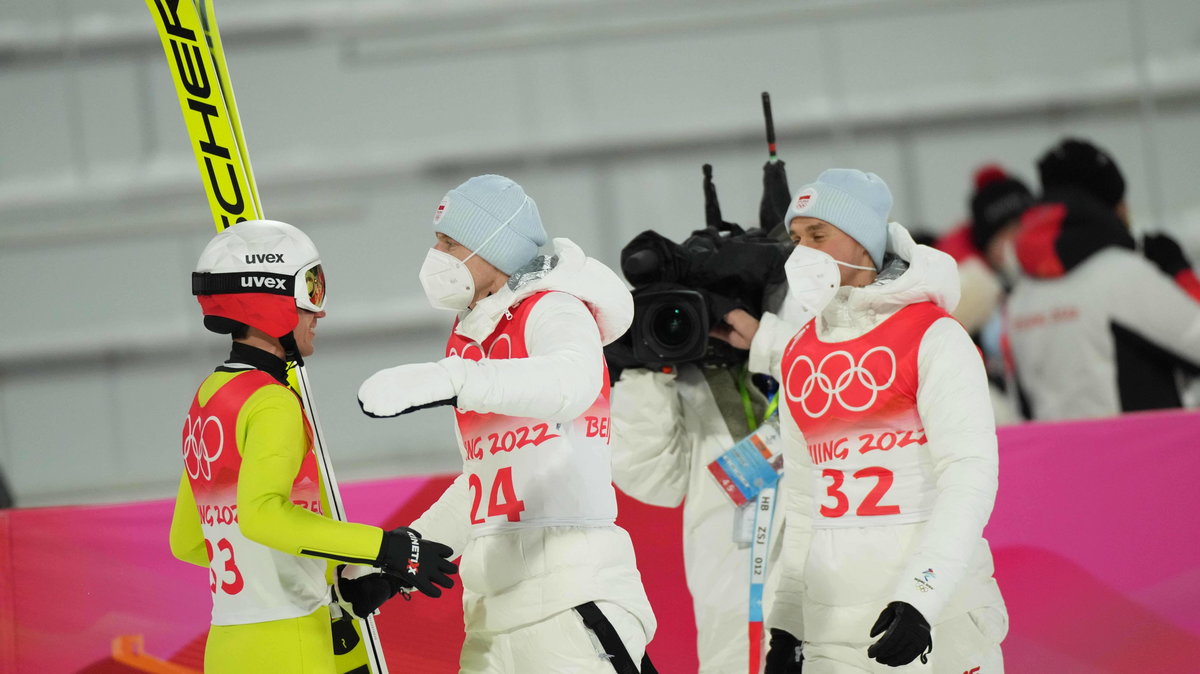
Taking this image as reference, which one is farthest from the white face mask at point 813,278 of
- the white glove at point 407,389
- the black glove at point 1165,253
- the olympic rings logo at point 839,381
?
the black glove at point 1165,253

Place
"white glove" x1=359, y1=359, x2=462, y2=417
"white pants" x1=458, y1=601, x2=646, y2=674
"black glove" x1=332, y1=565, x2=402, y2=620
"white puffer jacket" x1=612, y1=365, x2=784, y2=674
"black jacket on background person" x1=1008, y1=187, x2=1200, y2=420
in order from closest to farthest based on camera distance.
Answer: "white glove" x1=359, y1=359, x2=462, y2=417
"white pants" x1=458, y1=601, x2=646, y2=674
"black glove" x1=332, y1=565, x2=402, y2=620
"white puffer jacket" x1=612, y1=365, x2=784, y2=674
"black jacket on background person" x1=1008, y1=187, x2=1200, y2=420

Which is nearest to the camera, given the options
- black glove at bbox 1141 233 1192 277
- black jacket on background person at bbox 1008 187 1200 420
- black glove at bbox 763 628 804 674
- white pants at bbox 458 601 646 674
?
white pants at bbox 458 601 646 674

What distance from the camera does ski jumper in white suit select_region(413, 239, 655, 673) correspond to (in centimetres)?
243

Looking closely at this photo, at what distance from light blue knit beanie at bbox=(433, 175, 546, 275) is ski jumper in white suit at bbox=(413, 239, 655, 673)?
0.04 meters

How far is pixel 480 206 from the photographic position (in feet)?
8.52

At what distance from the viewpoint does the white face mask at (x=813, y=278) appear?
8.86 ft

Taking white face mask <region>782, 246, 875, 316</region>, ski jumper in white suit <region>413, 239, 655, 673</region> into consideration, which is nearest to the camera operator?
white face mask <region>782, 246, 875, 316</region>

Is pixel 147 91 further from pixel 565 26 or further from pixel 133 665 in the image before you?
pixel 133 665

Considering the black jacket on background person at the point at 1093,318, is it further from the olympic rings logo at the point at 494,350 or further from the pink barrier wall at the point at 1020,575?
→ the olympic rings logo at the point at 494,350

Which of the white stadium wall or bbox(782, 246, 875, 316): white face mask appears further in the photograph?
the white stadium wall

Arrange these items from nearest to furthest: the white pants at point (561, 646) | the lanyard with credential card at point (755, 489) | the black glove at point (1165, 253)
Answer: the white pants at point (561, 646) → the lanyard with credential card at point (755, 489) → the black glove at point (1165, 253)

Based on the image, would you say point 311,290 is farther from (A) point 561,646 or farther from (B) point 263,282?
(A) point 561,646

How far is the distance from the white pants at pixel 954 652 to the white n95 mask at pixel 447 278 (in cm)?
105

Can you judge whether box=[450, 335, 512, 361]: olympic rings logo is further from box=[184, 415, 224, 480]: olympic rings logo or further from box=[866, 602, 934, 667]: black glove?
box=[866, 602, 934, 667]: black glove
